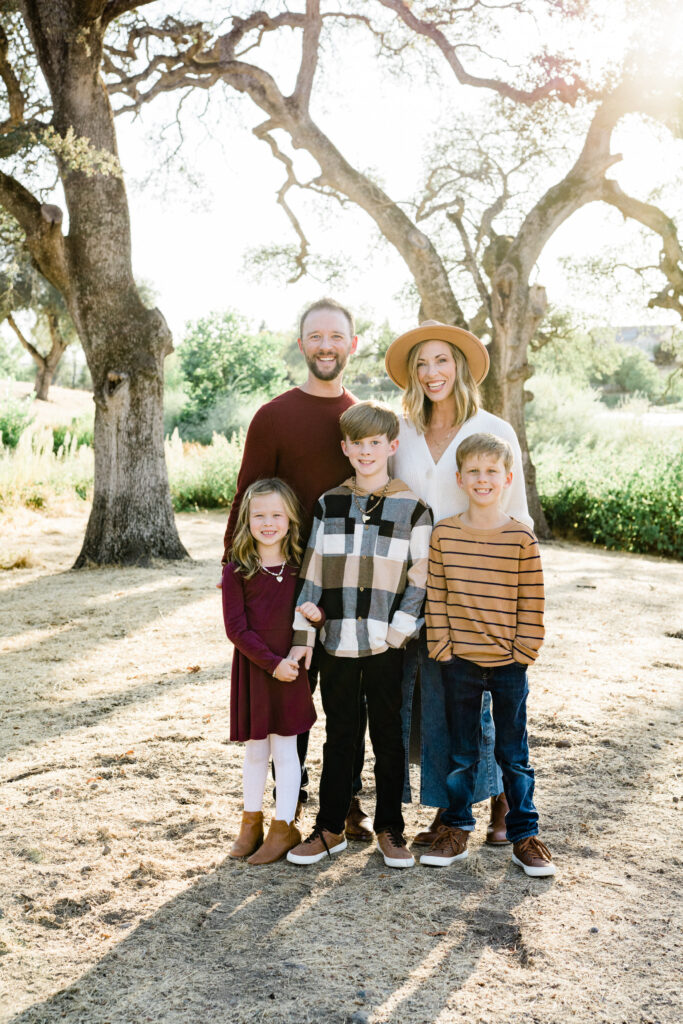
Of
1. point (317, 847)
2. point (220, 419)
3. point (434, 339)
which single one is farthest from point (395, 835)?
point (220, 419)

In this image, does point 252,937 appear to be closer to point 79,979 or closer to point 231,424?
point 79,979

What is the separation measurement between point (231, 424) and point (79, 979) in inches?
680

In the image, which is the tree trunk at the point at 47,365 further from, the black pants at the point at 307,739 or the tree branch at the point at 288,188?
the black pants at the point at 307,739

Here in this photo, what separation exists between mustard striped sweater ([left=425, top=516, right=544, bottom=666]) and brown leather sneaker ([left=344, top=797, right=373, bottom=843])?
79 cm

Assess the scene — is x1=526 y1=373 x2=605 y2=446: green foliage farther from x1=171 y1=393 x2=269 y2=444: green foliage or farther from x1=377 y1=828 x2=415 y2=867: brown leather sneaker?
x1=377 y1=828 x2=415 y2=867: brown leather sneaker

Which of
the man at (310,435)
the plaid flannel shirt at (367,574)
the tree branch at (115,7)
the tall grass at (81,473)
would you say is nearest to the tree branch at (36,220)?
the tree branch at (115,7)

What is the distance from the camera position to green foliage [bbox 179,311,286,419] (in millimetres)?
21156

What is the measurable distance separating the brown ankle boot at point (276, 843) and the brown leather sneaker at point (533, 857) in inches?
31.6

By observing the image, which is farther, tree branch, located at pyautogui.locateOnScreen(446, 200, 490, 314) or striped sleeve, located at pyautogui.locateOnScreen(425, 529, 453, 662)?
tree branch, located at pyautogui.locateOnScreen(446, 200, 490, 314)

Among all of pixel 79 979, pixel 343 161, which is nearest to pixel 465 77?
pixel 343 161

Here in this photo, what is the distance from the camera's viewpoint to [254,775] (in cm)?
298

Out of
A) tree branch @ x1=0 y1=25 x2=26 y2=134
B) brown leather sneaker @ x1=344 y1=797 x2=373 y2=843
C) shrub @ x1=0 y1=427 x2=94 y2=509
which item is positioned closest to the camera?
brown leather sneaker @ x1=344 y1=797 x2=373 y2=843

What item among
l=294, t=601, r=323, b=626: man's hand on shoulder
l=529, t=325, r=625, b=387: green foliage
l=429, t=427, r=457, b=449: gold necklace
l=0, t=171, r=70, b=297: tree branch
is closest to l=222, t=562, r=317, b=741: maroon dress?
l=294, t=601, r=323, b=626: man's hand on shoulder

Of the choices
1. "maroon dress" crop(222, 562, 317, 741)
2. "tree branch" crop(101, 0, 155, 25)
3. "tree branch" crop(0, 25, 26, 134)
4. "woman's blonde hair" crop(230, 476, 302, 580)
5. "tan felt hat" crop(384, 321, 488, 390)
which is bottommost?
"maroon dress" crop(222, 562, 317, 741)
